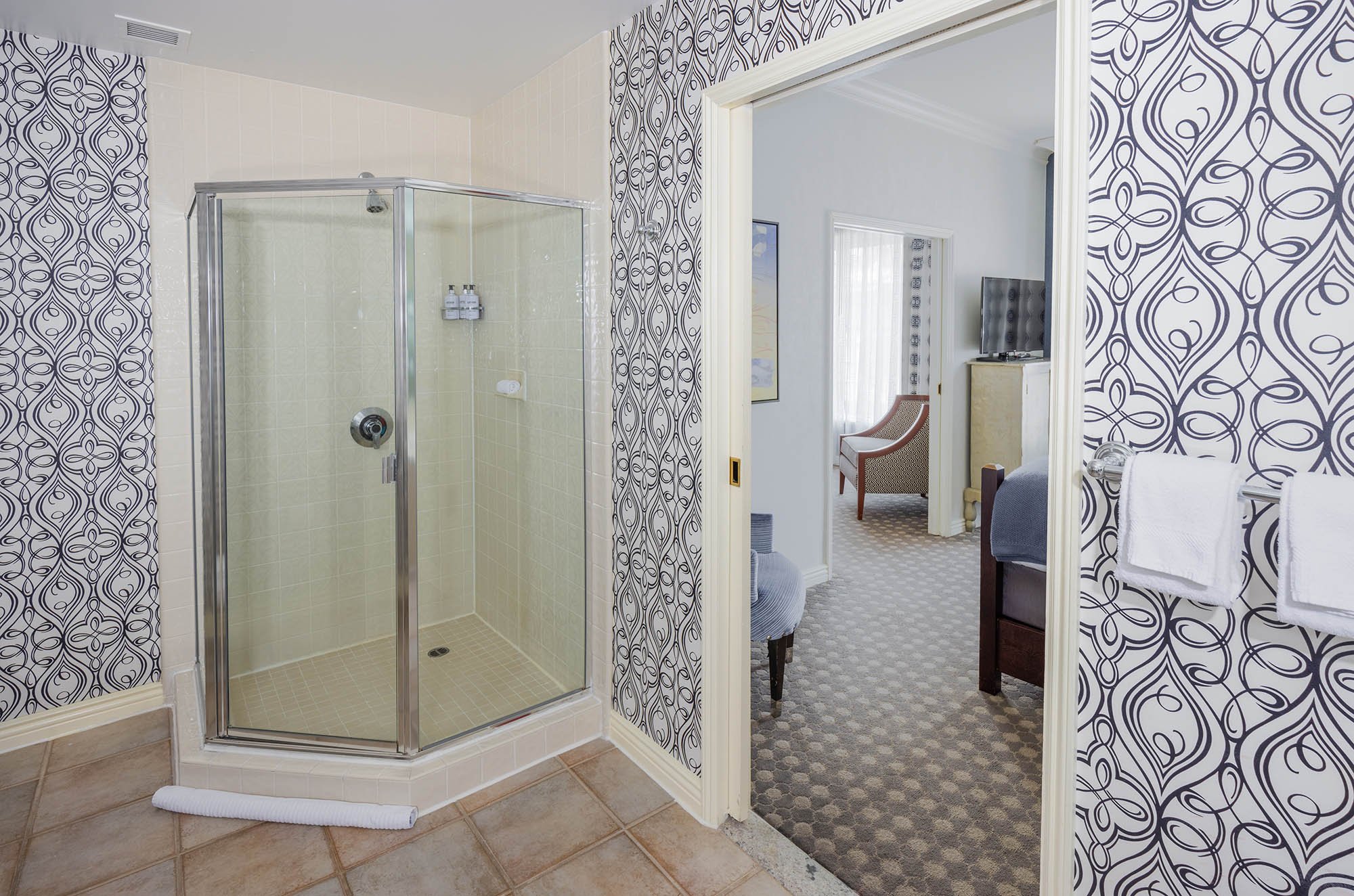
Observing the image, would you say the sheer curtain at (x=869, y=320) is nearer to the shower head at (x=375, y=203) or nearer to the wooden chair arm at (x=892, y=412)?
the wooden chair arm at (x=892, y=412)

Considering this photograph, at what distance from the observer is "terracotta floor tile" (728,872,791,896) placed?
1.86m

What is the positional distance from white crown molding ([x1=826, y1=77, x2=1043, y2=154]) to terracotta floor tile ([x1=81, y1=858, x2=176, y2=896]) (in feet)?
Answer: 12.1

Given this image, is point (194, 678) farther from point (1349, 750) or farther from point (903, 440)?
point (903, 440)

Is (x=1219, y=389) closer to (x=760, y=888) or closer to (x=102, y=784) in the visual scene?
(x=760, y=888)

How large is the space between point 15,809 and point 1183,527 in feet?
9.69

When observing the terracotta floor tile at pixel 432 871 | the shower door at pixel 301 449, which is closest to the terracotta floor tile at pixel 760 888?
the terracotta floor tile at pixel 432 871

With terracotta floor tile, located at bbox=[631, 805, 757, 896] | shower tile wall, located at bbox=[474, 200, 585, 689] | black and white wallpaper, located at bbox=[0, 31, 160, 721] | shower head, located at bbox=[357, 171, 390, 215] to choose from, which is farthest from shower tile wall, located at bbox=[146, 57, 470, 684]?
terracotta floor tile, located at bbox=[631, 805, 757, 896]

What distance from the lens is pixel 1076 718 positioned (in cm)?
131

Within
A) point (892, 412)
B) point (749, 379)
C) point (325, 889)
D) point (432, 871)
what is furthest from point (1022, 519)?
point (892, 412)

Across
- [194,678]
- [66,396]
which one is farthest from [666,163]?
[194,678]

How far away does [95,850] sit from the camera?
1.99 meters

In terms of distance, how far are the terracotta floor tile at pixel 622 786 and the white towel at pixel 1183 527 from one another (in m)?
1.54

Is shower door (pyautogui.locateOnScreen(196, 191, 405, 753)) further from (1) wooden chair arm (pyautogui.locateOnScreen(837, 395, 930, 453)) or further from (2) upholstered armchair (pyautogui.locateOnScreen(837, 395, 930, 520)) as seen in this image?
(1) wooden chair arm (pyautogui.locateOnScreen(837, 395, 930, 453))

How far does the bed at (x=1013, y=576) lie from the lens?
2.56 meters
